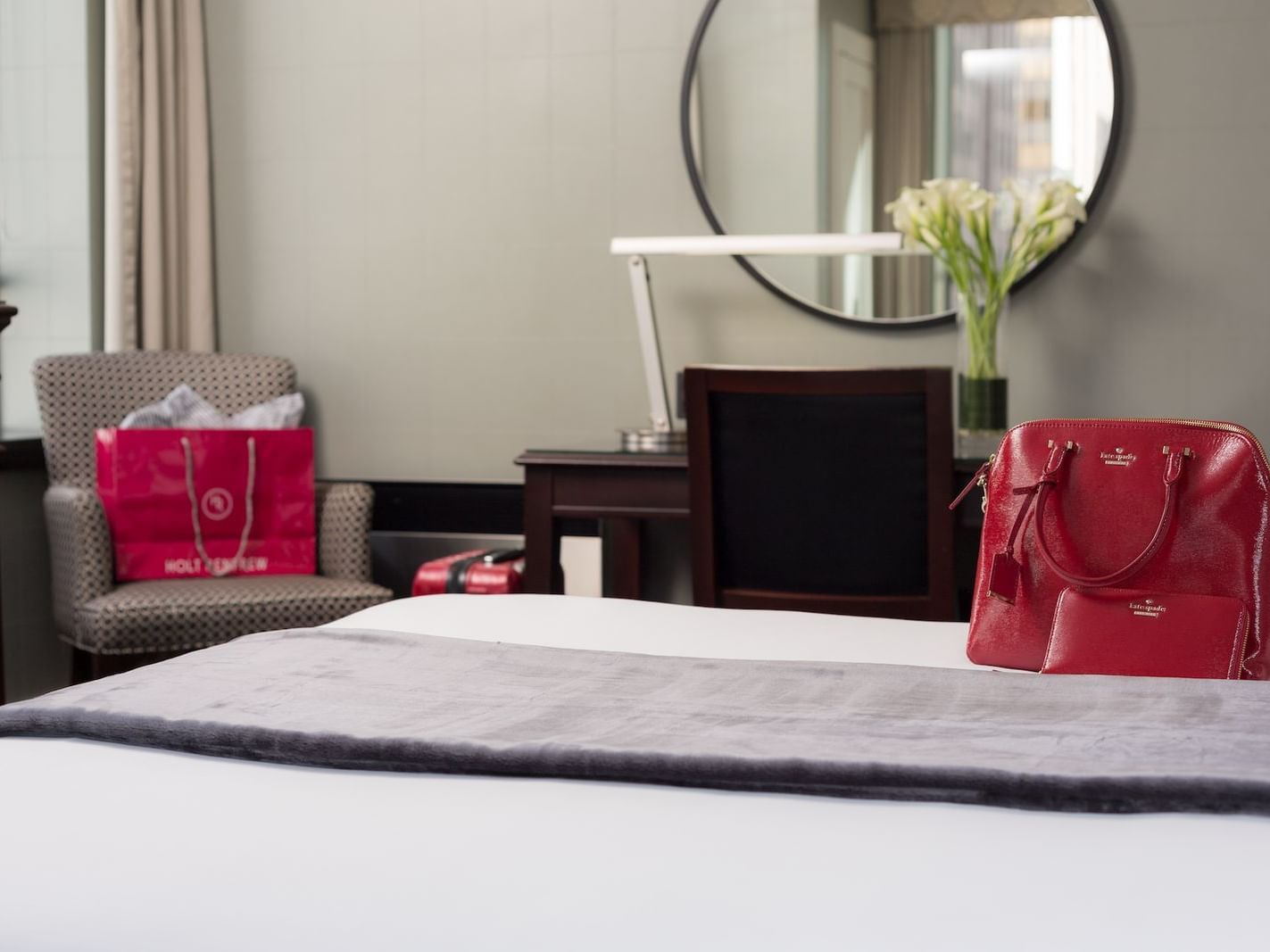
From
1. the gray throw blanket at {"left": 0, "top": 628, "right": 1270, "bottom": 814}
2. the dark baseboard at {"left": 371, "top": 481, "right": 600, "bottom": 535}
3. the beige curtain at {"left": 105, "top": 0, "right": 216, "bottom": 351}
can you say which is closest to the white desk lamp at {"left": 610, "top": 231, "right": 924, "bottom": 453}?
the dark baseboard at {"left": 371, "top": 481, "right": 600, "bottom": 535}

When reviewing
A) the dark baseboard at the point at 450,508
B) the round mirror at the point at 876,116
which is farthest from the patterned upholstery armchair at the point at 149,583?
the round mirror at the point at 876,116

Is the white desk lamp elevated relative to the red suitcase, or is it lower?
elevated

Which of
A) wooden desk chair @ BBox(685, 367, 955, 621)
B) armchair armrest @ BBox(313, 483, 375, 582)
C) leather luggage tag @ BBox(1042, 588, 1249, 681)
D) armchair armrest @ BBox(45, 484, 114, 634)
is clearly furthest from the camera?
armchair armrest @ BBox(313, 483, 375, 582)

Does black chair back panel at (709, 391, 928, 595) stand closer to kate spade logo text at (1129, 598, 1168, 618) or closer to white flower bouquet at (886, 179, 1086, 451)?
white flower bouquet at (886, 179, 1086, 451)

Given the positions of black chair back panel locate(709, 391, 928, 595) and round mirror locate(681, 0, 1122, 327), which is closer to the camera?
black chair back panel locate(709, 391, 928, 595)

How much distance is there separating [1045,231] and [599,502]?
1.03 metres

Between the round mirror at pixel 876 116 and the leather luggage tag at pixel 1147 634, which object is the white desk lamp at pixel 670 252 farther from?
the leather luggage tag at pixel 1147 634

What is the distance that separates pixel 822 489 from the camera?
2.09 m

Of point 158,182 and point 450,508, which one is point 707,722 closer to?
point 450,508

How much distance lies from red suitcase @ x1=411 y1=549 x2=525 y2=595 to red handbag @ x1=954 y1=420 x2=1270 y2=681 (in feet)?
4.66

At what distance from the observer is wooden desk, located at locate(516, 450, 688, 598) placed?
8.21 ft

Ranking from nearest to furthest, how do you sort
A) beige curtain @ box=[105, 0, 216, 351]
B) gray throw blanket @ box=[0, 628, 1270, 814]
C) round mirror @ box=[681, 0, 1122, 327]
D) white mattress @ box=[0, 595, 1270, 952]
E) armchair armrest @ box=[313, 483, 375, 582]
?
white mattress @ box=[0, 595, 1270, 952], gray throw blanket @ box=[0, 628, 1270, 814], round mirror @ box=[681, 0, 1122, 327], armchair armrest @ box=[313, 483, 375, 582], beige curtain @ box=[105, 0, 216, 351]

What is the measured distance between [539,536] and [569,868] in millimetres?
1820

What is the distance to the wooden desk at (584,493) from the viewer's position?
2.50 meters
